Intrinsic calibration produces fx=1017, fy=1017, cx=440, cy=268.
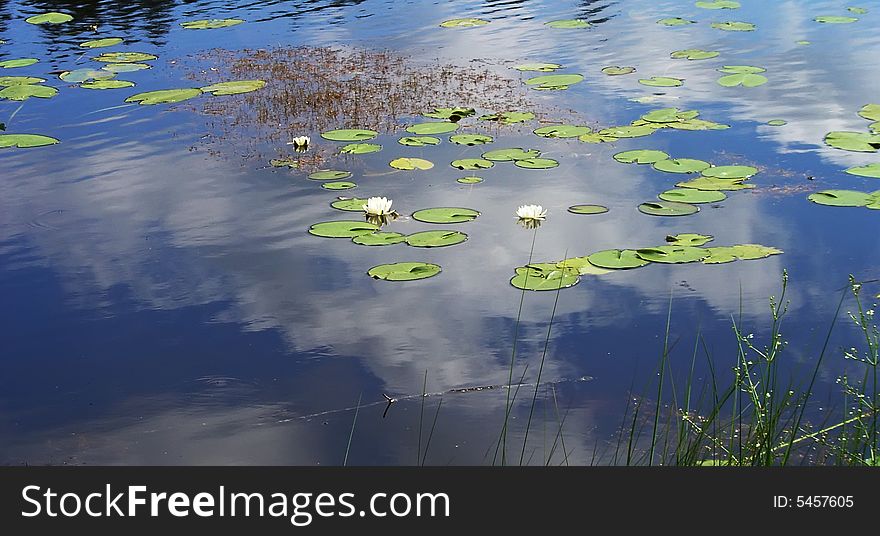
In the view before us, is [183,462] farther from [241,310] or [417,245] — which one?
[417,245]

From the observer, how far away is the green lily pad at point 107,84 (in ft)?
29.8

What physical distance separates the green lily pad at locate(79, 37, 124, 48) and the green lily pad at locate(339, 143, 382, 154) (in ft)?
16.6

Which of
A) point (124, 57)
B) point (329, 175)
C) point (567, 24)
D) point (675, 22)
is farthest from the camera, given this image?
point (567, 24)

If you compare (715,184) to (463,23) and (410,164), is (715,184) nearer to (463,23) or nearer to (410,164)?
(410,164)

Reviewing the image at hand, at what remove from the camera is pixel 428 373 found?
4.08 m

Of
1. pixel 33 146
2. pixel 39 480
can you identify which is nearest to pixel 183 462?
pixel 39 480

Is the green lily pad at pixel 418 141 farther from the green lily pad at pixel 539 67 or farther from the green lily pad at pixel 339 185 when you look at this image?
the green lily pad at pixel 539 67

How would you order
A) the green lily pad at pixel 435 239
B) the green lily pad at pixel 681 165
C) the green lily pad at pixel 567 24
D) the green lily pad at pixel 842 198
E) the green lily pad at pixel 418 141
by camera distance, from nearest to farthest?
the green lily pad at pixel 435 239 < the green lily pad at pixel 842 198 < the green lily pad at pixel 681 165 < the green lily pad at pixel 418 141 < the green lily pad at pixel 567 24

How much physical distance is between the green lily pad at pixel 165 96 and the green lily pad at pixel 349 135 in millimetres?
1823

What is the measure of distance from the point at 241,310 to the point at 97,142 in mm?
3388

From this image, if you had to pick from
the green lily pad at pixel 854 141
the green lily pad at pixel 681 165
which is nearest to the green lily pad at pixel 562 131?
the green lily pad at pixel 681 165

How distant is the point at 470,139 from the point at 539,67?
7.76 ft

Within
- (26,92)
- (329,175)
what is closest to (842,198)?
(329,175)

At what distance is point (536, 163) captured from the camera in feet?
21.2
